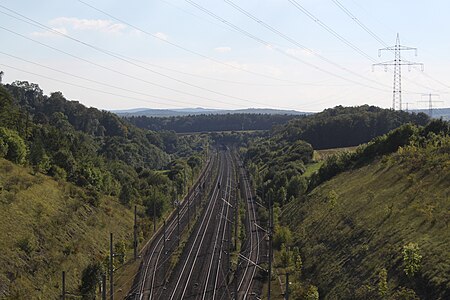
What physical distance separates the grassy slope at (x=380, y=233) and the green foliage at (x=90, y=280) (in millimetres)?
17790

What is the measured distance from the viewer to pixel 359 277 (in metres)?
32.8

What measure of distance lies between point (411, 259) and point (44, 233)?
3279 centimetres

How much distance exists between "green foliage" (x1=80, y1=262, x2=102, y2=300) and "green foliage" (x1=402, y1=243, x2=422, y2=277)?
24.8 m

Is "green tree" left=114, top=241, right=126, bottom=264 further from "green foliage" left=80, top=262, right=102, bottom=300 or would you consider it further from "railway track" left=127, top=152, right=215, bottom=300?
"green foliage" left=80, top=262, right=102, bottom=300

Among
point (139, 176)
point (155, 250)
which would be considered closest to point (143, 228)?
point (155, 250)

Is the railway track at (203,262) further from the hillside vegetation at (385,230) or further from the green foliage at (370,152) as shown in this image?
the green foliage at (370,152)

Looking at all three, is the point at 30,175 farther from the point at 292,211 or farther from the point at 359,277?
the point at 359,277

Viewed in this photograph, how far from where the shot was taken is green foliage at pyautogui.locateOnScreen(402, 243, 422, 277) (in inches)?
1120

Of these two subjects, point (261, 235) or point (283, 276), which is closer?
point (283, 276)

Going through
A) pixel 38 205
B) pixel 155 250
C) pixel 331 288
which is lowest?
pixel 155 250

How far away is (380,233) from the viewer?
37031 millimetres

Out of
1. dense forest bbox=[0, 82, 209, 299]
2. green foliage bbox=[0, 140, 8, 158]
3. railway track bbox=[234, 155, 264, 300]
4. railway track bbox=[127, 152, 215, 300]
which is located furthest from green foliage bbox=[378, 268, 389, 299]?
green foliage bbox=[0, 140, 8, 158]

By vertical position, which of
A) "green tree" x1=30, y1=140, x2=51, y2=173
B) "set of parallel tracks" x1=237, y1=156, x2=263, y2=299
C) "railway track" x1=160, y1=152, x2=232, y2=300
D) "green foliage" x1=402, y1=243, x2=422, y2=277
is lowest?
"railway track" x1=160, y1=152, x2=232, y2=300

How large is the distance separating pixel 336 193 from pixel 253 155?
94.7 m
